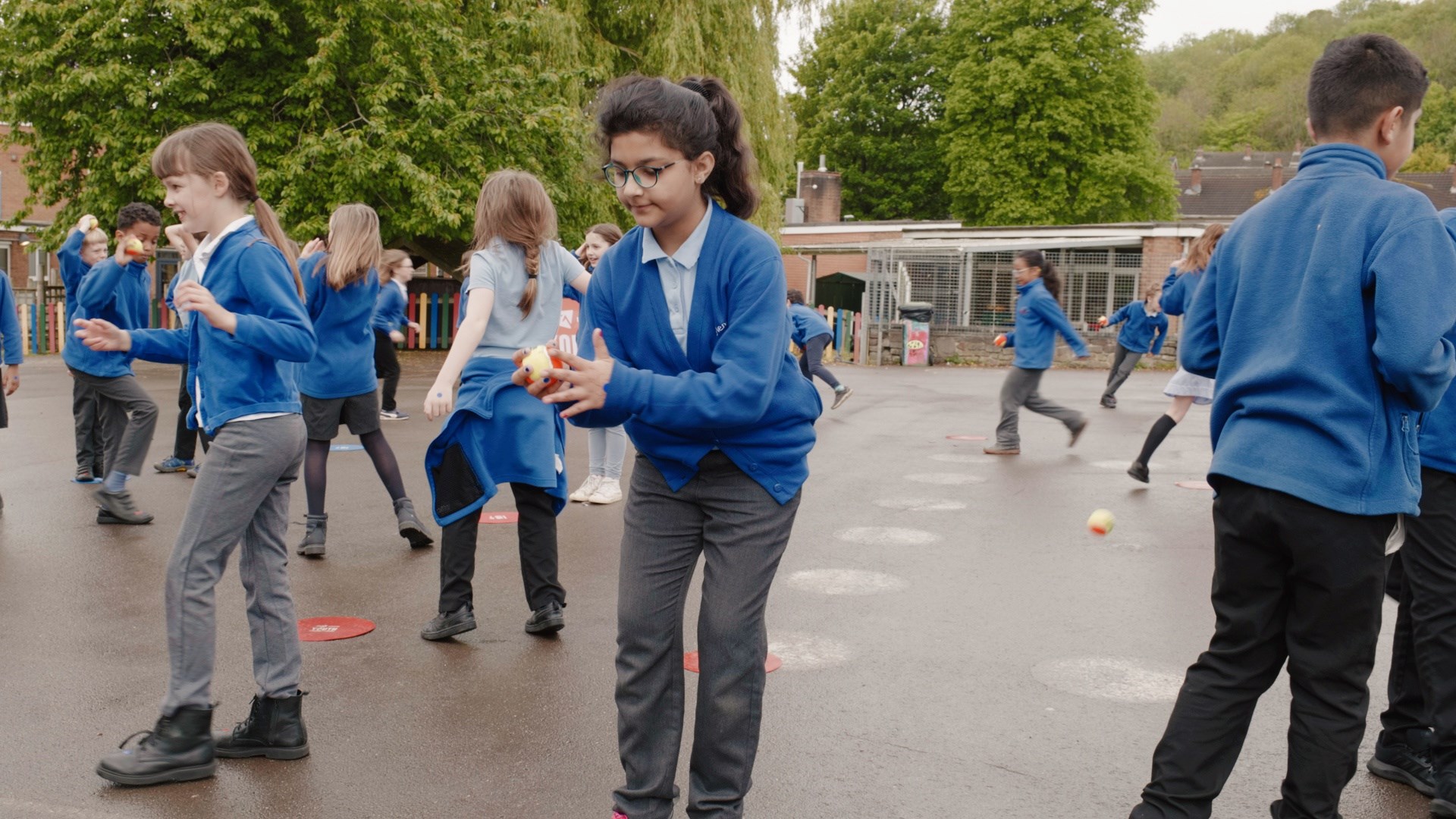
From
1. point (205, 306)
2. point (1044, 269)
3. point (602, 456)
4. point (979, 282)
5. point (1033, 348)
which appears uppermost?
point (1044, 269)

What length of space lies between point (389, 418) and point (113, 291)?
18.7 feet

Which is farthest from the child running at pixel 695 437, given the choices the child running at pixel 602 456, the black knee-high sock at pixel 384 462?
the child running at pixel 602 456

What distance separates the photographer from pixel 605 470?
8.43 m

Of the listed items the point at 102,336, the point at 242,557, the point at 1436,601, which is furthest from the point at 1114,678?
the point at 102,336

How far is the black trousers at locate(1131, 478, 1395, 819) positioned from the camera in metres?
2.76

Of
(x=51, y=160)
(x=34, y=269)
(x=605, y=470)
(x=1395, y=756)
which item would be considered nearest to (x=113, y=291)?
(x=605, y=470)

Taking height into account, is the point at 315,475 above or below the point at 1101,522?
above

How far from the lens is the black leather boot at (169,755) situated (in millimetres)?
3443

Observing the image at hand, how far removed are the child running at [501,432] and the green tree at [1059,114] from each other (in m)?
41.1

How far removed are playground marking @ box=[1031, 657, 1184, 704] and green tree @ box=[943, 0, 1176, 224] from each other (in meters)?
41.0

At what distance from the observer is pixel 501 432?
16.1 feet

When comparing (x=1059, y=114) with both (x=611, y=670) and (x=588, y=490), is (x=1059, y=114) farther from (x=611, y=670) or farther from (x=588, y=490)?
(x=611, y=670)

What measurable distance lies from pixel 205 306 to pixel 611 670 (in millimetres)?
2055

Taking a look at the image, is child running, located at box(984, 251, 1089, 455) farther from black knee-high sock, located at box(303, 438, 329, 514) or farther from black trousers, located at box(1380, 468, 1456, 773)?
black trousers, located at box(1380, 468, 1456, 773)
